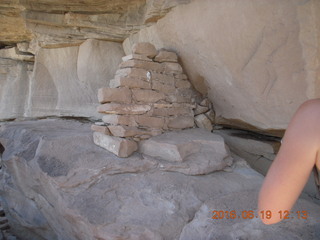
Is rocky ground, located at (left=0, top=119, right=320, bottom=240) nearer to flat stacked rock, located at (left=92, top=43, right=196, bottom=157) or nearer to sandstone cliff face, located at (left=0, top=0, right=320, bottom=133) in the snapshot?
flat stacked rock, located at (left=92, top=43, right=196, bottom=157)

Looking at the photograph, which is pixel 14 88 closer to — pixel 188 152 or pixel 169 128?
pixel 169 128

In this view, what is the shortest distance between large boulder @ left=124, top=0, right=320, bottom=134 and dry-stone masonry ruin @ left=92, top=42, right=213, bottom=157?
1.02 feet

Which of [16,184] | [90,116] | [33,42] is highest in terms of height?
[33,42]

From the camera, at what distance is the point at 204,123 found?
3172 mm

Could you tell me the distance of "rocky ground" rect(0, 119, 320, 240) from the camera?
1652mm

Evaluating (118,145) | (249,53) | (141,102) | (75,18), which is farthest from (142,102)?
(75,18)

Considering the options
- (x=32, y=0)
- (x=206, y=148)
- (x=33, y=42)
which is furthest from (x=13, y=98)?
(x=206, y=148)

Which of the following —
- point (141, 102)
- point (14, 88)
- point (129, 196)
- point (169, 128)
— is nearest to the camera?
point (129, 196)

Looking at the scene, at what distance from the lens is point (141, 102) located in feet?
8.70

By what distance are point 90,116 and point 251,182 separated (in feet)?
9.46

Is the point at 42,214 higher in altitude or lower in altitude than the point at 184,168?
lower

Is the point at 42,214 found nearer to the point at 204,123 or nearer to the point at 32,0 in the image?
the point at 204,123

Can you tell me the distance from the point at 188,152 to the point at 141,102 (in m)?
0.71
